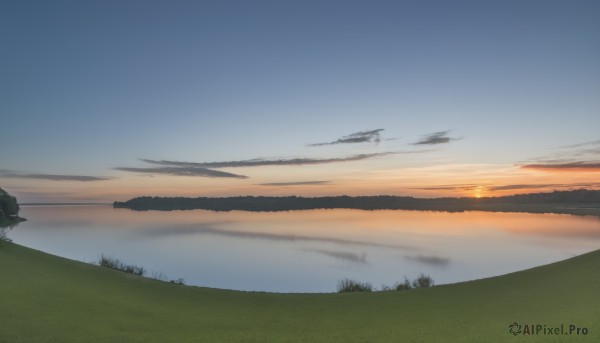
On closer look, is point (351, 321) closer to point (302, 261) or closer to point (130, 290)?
point (130, 290)

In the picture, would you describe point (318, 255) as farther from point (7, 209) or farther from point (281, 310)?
point (7, 209)

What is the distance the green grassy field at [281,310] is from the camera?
7.13 meters

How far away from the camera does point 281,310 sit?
9.73 m

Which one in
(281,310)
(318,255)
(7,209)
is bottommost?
(318,255)

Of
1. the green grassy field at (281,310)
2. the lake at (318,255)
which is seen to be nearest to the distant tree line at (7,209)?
the lake at (318,255)

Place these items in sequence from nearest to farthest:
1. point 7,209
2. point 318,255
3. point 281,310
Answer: point 281,310 → point 318,255 → point 7,209

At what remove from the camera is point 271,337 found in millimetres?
7254

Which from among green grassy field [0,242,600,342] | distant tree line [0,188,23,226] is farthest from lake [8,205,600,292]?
distant tree line [0,188,23,226]

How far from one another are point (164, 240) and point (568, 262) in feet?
121

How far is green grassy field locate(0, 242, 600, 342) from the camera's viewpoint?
23.4 feet

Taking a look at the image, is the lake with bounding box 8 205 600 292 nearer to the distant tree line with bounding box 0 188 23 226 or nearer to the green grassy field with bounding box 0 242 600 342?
the green grassy field with bounding box 0 242 600 342

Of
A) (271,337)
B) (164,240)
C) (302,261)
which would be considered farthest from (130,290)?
(164,240)

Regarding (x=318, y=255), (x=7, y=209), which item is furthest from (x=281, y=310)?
(x=7, y=209)

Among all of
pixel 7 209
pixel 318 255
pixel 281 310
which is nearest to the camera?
pixel 281 310
